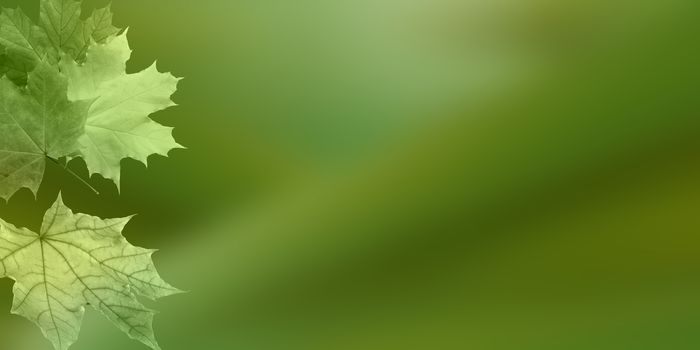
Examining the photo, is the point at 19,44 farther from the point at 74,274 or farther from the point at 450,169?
the point at 450,169

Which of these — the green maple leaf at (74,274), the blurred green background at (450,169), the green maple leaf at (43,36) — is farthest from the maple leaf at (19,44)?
the blurred green background at (450,169)

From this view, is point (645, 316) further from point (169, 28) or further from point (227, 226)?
point (169, 28)

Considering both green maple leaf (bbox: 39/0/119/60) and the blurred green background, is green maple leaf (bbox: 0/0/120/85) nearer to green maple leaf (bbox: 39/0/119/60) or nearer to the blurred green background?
green maple leaf (bbox: 39/0/119/60)

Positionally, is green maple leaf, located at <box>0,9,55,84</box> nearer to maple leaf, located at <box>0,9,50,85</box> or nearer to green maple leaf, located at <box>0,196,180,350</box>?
maple leaf, located at <box>0,9,50,85</box>

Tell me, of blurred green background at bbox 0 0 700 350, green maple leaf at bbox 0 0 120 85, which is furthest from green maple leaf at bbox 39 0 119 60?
blurred green background at bbox 0 0 700 350

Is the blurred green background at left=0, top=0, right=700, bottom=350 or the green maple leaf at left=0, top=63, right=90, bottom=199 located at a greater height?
the blurred green background at left=0, top=0, right=700, bottom=350

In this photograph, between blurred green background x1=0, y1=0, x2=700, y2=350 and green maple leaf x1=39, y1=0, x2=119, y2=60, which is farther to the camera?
blurred green background x1=0, y1=0, x2=700, y2=350

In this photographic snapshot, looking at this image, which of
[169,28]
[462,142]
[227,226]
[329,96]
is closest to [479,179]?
[462,142]

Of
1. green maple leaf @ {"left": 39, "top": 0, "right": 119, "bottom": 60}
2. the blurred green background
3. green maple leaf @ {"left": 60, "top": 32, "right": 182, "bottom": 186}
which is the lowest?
green maple leaf @ {"left": 60, "top": 32, "right": 182, "bottom": 186}
